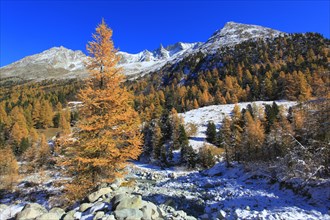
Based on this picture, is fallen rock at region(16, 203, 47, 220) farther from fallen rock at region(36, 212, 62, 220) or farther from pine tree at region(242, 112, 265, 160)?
pine tree at region(242, 112, 265, 160)

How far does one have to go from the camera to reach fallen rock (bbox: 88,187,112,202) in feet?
38.2

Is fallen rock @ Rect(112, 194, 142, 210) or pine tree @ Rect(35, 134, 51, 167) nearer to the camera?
fallen rock @ Rect(112, 194, 142, 210)

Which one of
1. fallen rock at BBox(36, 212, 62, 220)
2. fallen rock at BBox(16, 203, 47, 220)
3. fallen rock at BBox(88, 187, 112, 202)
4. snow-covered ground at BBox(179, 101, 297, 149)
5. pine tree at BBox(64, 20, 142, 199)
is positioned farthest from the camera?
snow-covered ground at BBox(179, 101, 297, 149)

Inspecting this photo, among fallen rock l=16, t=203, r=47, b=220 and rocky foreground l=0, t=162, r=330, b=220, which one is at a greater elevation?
fallen rock l=16, t=203, r=47, b=220

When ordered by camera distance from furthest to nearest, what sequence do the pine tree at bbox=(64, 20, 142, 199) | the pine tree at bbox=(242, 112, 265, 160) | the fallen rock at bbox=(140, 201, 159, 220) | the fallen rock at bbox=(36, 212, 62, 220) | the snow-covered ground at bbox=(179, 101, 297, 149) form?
the snow-covered ground at bbox=(179, 101, 297, 149), the pine tree at bbox=(242, 112, 265, 160), the pine tree at bbox=(64, 20, 142, 199), the fallen rock at bbox=(140, 201, 159, 220), the fallen rock at bbox=(36, 212, 62, 220)

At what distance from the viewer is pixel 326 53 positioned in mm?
115938

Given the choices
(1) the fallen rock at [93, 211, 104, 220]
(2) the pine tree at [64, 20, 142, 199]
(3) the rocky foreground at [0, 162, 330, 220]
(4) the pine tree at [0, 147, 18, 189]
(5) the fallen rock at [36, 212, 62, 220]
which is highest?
(2) the pine tree at [64, 20, 142, 199]

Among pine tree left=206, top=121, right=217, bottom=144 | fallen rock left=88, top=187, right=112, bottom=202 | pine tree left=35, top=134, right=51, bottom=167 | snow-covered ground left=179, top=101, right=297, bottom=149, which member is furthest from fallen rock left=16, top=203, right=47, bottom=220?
pine tree left=206, top=121, right=217, bottom=144

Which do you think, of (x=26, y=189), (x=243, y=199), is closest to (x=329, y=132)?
(x=243, y=199)

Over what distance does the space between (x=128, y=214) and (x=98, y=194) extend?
3784 millimetres

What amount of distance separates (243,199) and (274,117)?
4763 cm

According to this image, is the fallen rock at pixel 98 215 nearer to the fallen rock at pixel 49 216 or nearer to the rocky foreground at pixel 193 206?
the rocky foreground at pixel 193 206

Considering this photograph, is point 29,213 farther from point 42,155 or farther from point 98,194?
point 42,155

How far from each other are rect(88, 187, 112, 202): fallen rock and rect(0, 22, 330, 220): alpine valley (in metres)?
0.05
